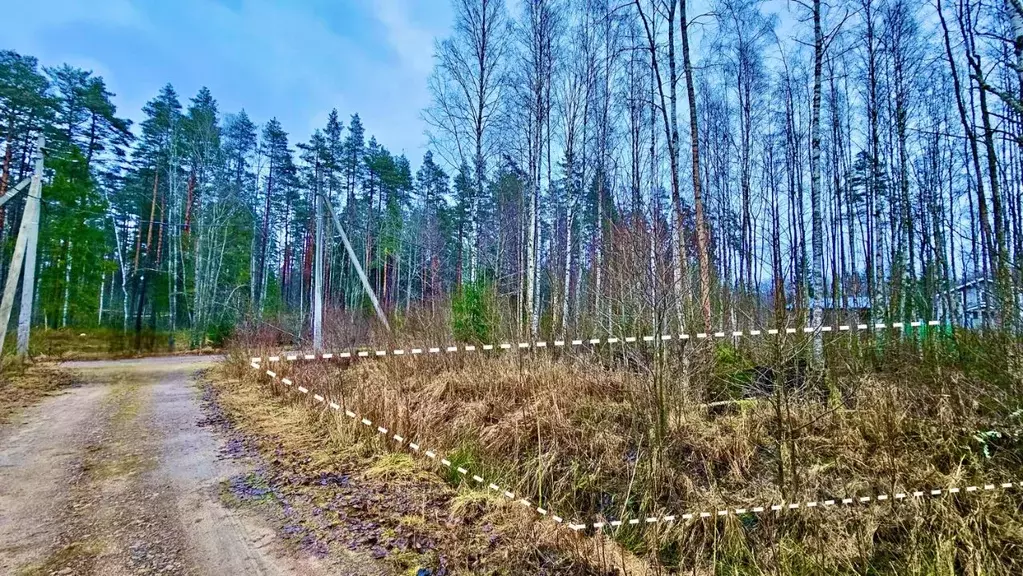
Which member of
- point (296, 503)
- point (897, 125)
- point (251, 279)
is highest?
point (897, 125)

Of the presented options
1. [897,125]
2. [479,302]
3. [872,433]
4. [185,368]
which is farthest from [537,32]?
[185,368]

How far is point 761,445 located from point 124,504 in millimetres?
5541

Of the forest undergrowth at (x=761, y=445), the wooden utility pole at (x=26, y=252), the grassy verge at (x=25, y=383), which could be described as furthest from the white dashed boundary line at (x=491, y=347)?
the wooden utility pole at (x=26, y=252)

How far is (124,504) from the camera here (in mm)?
2848

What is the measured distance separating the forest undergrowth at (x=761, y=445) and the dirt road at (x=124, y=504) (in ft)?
4.41

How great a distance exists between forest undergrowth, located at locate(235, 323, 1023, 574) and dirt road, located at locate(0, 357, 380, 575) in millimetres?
1345

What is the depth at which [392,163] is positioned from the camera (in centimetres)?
2462

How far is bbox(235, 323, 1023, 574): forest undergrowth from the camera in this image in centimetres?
297

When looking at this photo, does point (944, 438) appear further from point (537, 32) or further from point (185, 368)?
point (185, 368)

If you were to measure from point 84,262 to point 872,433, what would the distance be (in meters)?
21.9

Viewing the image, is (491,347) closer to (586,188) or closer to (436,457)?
(436,457)

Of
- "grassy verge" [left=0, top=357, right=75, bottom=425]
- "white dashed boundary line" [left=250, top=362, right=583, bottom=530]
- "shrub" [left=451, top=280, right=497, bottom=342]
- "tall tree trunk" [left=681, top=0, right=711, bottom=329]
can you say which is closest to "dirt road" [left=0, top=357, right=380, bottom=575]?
"grassy verge" [left=0, top=357, right=75, bottom=425]

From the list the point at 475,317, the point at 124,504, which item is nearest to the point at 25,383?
the point at 124,504

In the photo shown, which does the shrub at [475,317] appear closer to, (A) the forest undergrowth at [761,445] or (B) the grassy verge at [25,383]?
(A) the forest undergrowth at [761,445]
